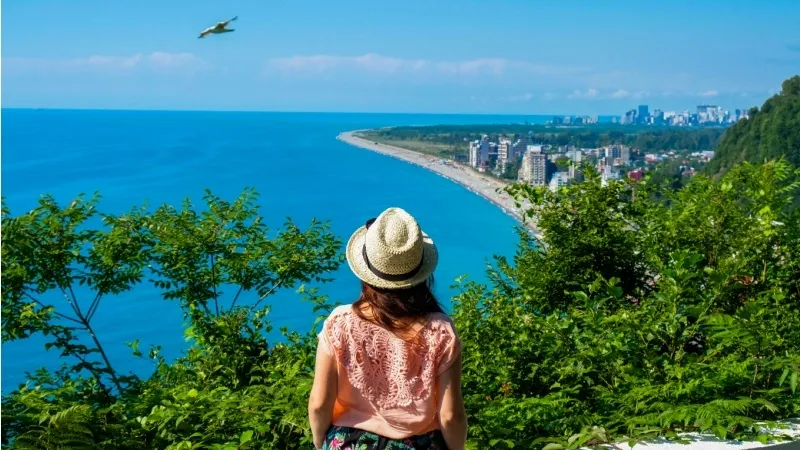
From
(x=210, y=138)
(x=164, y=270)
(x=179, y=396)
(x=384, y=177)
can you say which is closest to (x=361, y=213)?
(x=384, y=177)

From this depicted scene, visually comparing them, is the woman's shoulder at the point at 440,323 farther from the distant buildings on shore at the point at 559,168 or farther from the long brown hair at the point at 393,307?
the distant buildings on shore at the point at 559,168

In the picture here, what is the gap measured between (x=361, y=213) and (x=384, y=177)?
2978 cm

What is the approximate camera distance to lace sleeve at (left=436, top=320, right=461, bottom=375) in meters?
1.54

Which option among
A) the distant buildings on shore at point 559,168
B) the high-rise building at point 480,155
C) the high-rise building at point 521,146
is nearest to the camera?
the distant buildings on shore at point 559,168

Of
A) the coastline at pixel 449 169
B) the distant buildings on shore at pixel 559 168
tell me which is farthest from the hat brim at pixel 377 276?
the coastline at pixel 449 169

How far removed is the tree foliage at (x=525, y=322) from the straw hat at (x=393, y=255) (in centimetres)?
61

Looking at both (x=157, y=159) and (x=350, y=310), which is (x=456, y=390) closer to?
(x=350, y=310)

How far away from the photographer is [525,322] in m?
2.91

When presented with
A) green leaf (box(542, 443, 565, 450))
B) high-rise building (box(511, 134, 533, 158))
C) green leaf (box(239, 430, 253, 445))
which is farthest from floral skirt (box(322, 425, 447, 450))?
high-rise building (box(511, 134, 533, 158))

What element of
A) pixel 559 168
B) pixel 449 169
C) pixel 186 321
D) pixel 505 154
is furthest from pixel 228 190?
pixel 186 321

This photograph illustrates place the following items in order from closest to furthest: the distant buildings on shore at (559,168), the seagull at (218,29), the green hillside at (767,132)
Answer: the seagull at (218,29), the distant buildings on shore at (559,168), the green hillside at (767,132)

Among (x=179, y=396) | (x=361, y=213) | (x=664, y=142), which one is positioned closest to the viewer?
(x=179, y=396)

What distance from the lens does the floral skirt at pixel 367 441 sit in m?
1.59

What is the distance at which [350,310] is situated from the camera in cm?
156
